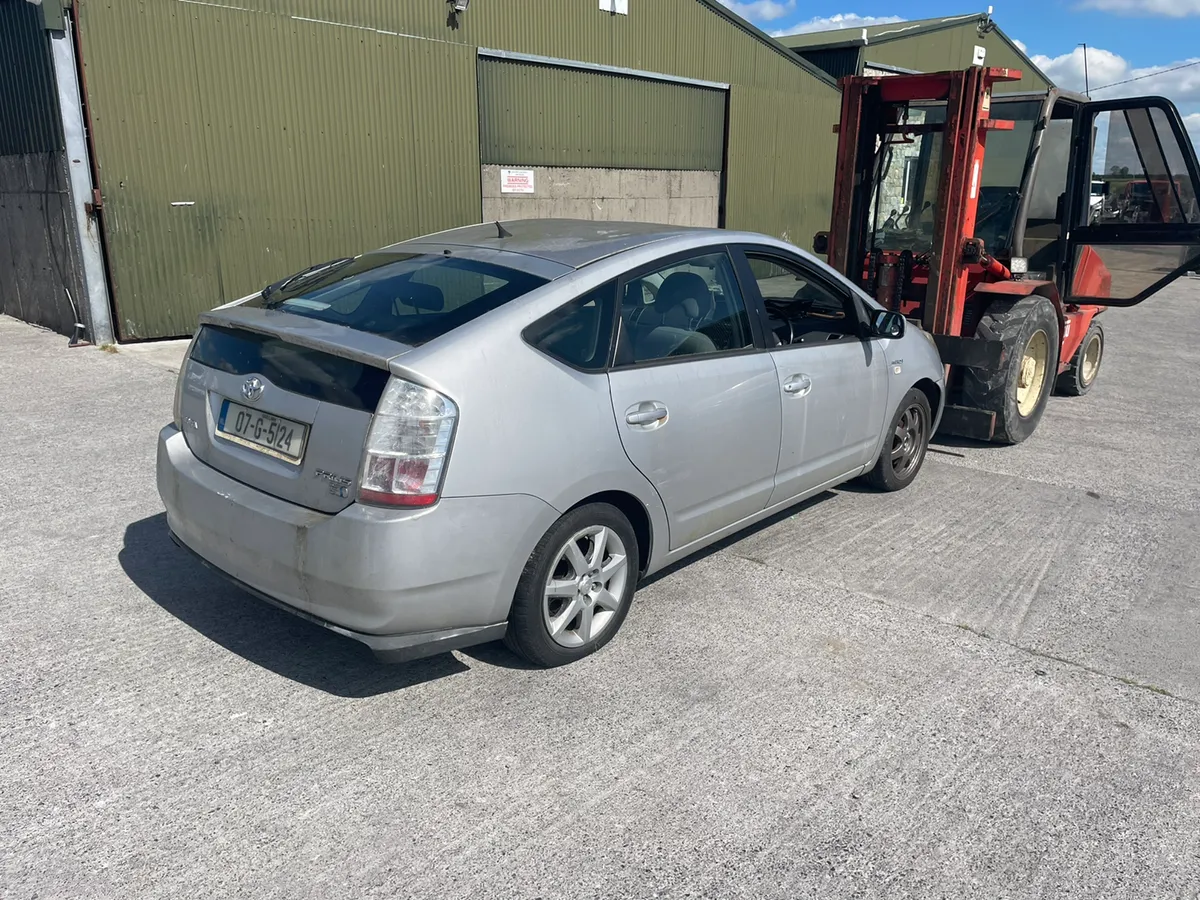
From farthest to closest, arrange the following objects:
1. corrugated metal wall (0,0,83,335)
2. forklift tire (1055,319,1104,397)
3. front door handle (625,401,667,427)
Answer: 1. corrugated metal wall (0,0,83,335)
2. forklift tire (1055,319,1104,397)
3. front door handle (625,401,667,427)

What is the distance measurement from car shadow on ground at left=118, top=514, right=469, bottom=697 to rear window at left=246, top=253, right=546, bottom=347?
113cm

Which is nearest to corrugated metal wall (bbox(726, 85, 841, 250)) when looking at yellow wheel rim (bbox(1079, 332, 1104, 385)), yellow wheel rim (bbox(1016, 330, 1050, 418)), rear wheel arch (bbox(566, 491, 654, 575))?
yellow wheel rim (bbox(1079, 332, 1104, 385))

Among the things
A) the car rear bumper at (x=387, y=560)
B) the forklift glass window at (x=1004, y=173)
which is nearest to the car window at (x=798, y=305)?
the car rear bumper at (x=387, y=560)

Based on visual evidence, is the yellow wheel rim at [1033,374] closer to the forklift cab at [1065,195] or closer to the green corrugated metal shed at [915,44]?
the forklift cab at [1065,195]

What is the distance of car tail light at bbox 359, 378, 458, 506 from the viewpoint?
9.93 feet

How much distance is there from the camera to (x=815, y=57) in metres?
20.7

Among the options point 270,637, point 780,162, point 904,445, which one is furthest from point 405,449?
point 780,162

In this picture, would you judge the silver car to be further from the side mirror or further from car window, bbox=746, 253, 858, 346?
the side mirror

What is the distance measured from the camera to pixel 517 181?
Result: 538 inches

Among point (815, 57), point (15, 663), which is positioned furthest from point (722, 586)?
point (815, 57)

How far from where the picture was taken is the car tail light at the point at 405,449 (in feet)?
9.93

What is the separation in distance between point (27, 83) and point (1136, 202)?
10530 mm

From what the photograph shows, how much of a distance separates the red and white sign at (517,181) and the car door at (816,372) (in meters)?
9.01

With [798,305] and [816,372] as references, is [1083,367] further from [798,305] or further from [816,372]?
[816,372]
